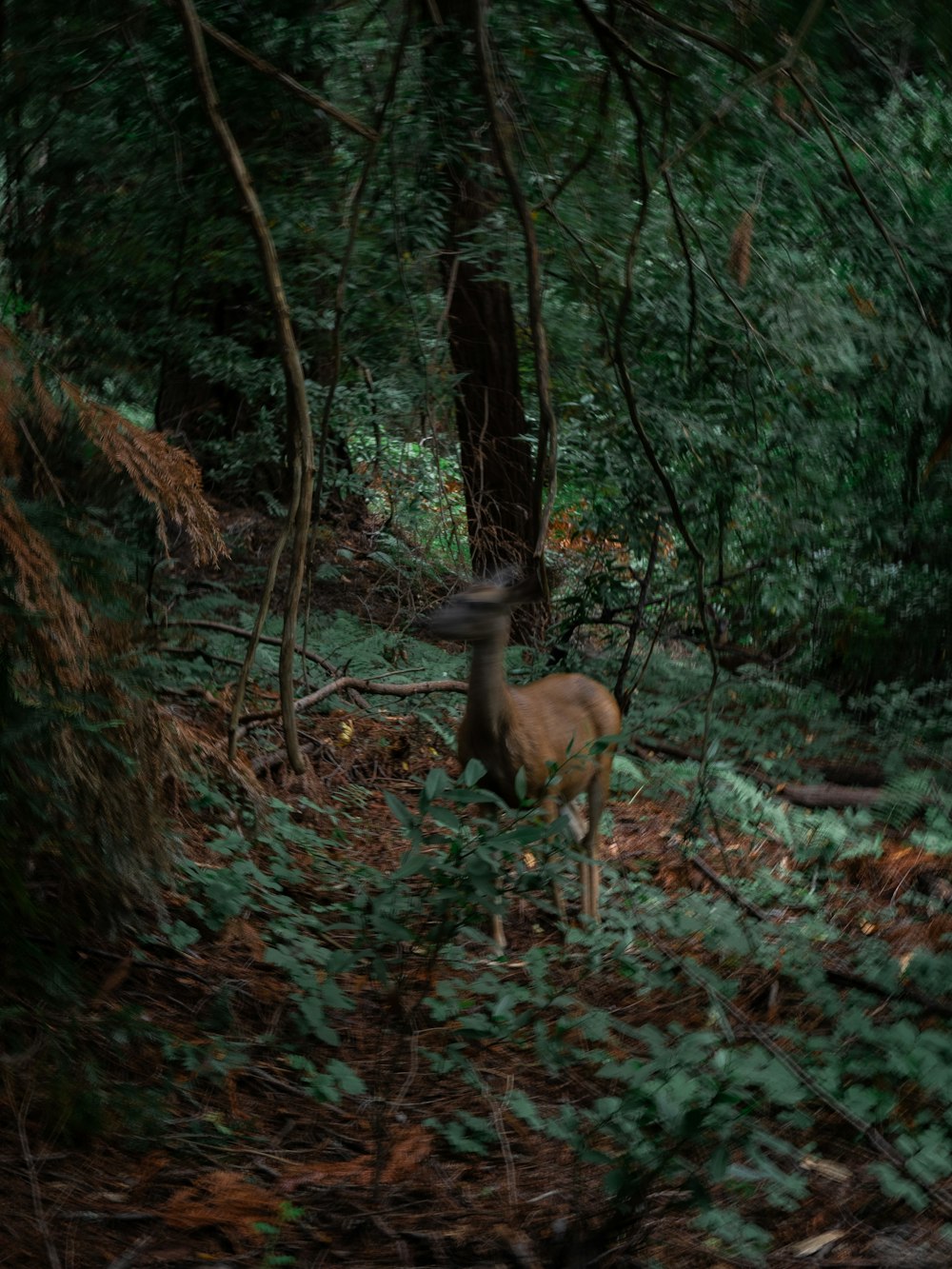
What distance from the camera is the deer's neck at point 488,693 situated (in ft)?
17.2

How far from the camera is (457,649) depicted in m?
9.88

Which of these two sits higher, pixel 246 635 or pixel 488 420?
pixel 488 420

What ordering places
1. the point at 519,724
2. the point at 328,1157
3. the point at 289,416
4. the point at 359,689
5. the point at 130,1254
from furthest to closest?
1. the point at 359,689
2. the point at 519,724
3. the point at 289,416
4. the point at 328,1157
5. the point at 130,1254

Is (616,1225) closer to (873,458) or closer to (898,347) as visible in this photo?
(898,347)

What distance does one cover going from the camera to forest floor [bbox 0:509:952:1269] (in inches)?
102

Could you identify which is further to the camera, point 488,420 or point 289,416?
point 488,420

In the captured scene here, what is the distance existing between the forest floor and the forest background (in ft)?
0.05

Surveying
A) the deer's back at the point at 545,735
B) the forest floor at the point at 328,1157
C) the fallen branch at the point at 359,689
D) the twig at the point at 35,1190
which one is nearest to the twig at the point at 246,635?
the fallen branch at the point at 359,689

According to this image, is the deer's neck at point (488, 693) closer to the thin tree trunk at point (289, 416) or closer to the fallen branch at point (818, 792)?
the thin tree trunk at point (289, 416)

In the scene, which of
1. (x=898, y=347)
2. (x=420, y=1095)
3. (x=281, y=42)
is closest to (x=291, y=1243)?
(x=420, y=1095)

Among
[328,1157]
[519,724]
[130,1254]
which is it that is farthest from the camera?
[519,724]

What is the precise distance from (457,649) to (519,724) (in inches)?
171

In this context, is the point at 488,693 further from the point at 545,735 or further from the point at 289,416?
the point at 289,416

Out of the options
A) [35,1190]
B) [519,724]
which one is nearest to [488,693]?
[519,724]
